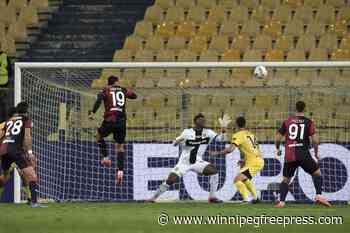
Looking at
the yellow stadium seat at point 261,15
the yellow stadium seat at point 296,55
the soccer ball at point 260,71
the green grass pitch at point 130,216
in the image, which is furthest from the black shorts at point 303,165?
the yellow stadium seat at point 261,15

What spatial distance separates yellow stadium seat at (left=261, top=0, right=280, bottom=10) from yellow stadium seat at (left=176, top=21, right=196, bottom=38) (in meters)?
1.72

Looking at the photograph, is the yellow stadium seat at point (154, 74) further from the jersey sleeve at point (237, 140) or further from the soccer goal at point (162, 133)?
the jersey sleeve at point (237, 140)

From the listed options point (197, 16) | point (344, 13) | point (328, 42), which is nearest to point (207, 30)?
point (197, 16)

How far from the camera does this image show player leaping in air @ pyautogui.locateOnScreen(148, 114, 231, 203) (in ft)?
71.1

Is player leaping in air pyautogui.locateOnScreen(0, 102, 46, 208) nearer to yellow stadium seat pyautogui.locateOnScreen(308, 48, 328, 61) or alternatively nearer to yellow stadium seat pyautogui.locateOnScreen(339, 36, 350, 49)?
yellow stadium seat pyautogui.locateOnScreen(308, 48, 328, 61)

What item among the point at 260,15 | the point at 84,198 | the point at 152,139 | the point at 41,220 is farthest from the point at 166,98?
the point at 41,220

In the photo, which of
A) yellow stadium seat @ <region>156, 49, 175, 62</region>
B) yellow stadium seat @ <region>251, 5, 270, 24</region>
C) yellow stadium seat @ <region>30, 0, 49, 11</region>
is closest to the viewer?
yellow stadium seat @ <region>156, 49, 175, 62</region>

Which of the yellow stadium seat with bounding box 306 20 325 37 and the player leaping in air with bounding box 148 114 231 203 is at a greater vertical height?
the yellow stadium seat with bounding box 306 20 325 37

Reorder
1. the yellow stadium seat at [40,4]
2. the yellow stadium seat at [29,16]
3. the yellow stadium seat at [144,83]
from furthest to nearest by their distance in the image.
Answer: the yellow stadium seat at [40,4] < the yellow stadium seat at [29,16] < the yellow stadium seat at [144,83]

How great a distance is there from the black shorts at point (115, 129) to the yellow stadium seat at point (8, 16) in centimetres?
775

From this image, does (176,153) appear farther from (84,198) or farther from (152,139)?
(84,198)

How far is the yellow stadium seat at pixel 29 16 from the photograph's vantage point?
93.3ft

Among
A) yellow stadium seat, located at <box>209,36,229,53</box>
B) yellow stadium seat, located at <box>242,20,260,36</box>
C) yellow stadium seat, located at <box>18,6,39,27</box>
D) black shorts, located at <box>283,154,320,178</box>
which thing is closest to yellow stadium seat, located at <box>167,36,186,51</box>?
yellow stadium seat, located at <box>209,36,229,53</box>

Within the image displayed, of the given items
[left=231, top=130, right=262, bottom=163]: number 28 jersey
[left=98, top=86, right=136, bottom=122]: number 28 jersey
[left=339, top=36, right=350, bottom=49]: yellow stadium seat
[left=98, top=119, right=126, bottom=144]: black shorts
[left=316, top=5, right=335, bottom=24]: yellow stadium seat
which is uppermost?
[left=316, top=5, right=335, bottom=24]: yellow stadium seat
